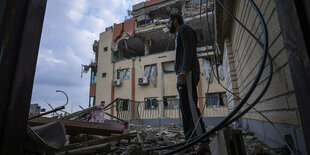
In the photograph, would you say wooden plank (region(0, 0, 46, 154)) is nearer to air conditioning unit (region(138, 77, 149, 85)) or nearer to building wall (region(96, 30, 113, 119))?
air conditioning unit (region(138, 77, 149, 85))

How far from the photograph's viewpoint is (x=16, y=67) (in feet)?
2.03

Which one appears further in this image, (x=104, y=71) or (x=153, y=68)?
(x=104, y=71)

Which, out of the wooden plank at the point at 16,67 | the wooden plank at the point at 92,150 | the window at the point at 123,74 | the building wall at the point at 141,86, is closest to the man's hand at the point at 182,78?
the wooden plank at the point at 92,150

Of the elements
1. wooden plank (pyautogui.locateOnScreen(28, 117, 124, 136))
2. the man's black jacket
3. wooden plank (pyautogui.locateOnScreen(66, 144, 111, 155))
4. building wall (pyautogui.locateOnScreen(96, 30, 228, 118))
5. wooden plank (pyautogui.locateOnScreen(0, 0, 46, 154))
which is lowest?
wooden plank (pyautogui.locateOnScreen(66, 144, 111, 155))

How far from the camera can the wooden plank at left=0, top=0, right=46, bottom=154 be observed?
58 cm

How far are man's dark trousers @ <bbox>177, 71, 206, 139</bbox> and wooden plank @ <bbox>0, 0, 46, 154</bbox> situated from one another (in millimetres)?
1585

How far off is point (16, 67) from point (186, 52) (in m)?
1.69

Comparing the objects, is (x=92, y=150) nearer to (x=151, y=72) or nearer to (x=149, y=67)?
(x=151, y=72)

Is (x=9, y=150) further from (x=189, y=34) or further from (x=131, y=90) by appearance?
(x=131, y=90)

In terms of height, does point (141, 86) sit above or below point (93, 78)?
below

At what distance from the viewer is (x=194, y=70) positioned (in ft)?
6.72

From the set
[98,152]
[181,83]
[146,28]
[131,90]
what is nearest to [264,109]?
[181,83]

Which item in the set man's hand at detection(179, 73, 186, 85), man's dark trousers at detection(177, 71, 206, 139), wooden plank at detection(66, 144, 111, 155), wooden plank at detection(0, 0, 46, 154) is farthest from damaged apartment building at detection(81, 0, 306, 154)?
wooden plank at detection(0, 0, 46, 154)

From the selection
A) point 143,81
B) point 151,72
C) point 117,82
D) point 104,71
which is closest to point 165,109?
point 143,81
